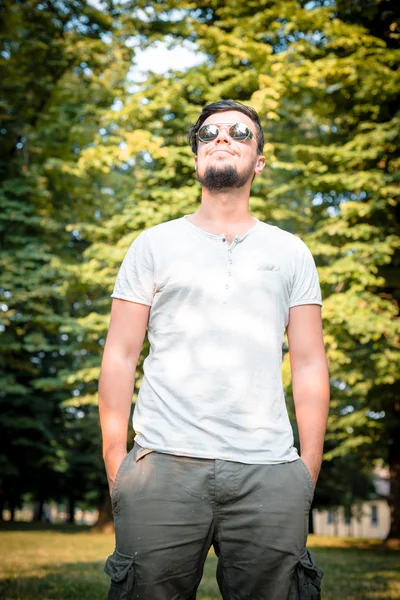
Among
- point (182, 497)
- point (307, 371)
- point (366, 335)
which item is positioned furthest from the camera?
point (366, 335)

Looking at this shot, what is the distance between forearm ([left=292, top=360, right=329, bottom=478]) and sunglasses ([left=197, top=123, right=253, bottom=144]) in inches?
36.3

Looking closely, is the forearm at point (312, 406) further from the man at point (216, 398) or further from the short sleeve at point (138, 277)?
the short sleeve at point (138, 277)

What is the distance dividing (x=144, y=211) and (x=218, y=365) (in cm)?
969

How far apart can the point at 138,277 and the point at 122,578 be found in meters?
1.02

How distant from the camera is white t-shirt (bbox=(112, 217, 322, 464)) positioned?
221cm

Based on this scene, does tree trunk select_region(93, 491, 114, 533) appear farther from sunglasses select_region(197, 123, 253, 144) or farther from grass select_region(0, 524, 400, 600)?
sunglasses select_region(197, 123, 253, 144)

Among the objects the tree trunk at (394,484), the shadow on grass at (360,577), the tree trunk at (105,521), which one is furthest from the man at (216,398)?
the tree trunk at (105,521)

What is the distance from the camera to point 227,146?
8.55 ft

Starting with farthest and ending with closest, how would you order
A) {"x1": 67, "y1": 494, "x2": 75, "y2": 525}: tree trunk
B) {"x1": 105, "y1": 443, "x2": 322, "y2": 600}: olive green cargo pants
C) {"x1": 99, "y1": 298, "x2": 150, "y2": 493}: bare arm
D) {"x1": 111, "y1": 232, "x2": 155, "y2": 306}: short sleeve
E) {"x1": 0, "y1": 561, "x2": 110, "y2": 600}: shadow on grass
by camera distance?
{"x1": 67, "y1": 494, "x2": 75, "y2": 525}: tree trunk, {"x1": 0, "y1": 561, "x2": 110, "y2": 600}: shadow on grass, {"x1": 111, "y1": 232, "x2": 155, "y2": 306}: short sleeve, {"x1": 99, "y1": 298, "x2": 150, "y2": 493}: bare arm, {"x1": 105, "y1": 443, "x2": 322, "y2": 600}: olive green cargo pants

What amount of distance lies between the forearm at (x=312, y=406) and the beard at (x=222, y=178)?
2.44 ft

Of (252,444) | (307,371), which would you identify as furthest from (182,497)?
(307,371)

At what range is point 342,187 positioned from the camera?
12.4m

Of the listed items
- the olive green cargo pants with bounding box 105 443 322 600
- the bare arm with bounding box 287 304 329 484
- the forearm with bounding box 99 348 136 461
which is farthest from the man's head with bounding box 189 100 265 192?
the olive green cargo pants with bounding box 105 443 322 600

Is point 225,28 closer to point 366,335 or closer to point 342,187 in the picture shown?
point 342,187
